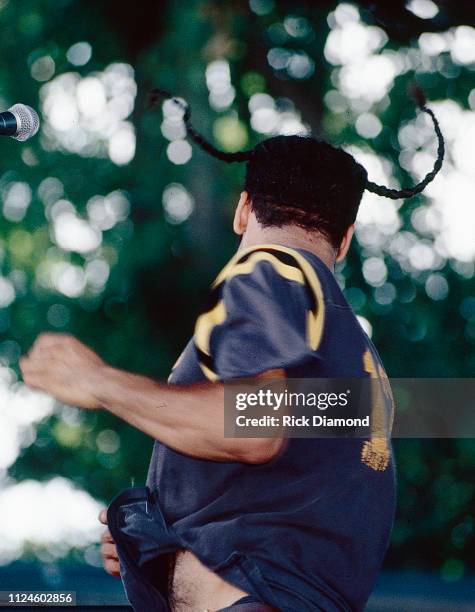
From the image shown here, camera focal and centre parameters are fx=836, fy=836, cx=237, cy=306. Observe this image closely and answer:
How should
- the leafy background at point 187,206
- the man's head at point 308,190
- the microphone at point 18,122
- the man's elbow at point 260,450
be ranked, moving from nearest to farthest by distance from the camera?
the man's elbow at point 260,450
the microphone at point 18,122
the man's head at point 308,190
the leafy background at point 187,206

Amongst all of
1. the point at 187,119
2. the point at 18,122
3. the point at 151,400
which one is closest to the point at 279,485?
the point at 151,400

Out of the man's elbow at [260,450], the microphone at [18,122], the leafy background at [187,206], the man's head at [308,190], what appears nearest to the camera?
the man's elbow at [260,450]

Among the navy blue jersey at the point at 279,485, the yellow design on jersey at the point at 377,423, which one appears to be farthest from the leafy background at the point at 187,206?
the navy blue jersey at the point at 279,485

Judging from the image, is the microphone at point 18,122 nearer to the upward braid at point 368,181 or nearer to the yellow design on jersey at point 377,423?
the yellow design on jersey at point 377,423

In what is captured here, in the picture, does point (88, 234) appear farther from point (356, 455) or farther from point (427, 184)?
point (356, 455)

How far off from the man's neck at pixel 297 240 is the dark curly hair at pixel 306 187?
0.05 ft

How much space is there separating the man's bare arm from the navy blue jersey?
0.03m

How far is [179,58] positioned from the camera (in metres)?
2.26

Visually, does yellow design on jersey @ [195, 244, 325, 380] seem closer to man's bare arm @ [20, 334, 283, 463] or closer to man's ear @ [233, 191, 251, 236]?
man's bare arm @ [20, 334, 283, 463]

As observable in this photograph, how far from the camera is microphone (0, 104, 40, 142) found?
50.9 inches

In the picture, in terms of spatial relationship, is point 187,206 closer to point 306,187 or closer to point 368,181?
point 368,181

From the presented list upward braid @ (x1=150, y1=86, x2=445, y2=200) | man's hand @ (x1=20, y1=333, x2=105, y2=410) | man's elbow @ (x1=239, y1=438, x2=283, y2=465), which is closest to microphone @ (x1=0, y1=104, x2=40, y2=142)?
man's hand @ (x1=20, y1=333, x2=105, y2=410)

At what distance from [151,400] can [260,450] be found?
0.63 ft

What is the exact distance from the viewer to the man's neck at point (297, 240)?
1.39 metres
